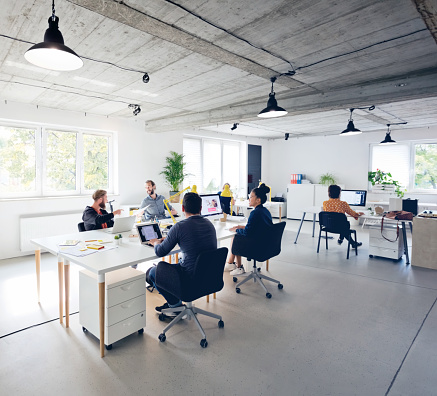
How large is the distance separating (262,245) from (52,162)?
173 inches

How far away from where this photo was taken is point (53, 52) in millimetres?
2002

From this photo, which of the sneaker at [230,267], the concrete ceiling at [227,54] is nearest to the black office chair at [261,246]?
the sneaker at [230,267]

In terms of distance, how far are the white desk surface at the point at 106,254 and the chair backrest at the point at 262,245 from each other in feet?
1.25

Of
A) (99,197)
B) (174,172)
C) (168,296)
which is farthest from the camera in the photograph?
(174,172)

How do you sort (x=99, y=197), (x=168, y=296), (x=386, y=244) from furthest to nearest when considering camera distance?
(x=386, y=244) < (x=99, y=197) < (x=168, y=296)

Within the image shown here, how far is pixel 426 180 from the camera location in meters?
8.17

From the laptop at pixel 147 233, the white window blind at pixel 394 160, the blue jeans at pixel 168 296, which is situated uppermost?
the white window blind at pixel 394 160

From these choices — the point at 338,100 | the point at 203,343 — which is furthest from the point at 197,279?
the point at 338,100

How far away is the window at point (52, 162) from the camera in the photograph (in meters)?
5.37

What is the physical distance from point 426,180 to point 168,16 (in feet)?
27.1

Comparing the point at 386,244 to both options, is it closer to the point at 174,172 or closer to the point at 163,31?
the point at 174,172

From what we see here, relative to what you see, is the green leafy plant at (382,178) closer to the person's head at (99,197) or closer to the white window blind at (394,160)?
the white window blind at (394,160)

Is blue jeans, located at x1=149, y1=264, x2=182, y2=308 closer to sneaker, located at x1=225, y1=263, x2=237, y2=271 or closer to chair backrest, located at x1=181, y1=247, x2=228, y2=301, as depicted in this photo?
chair backrest, located at x1=181, y1=247, x2=228, y2=301

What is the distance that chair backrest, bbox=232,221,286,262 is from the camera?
12.2 ft
